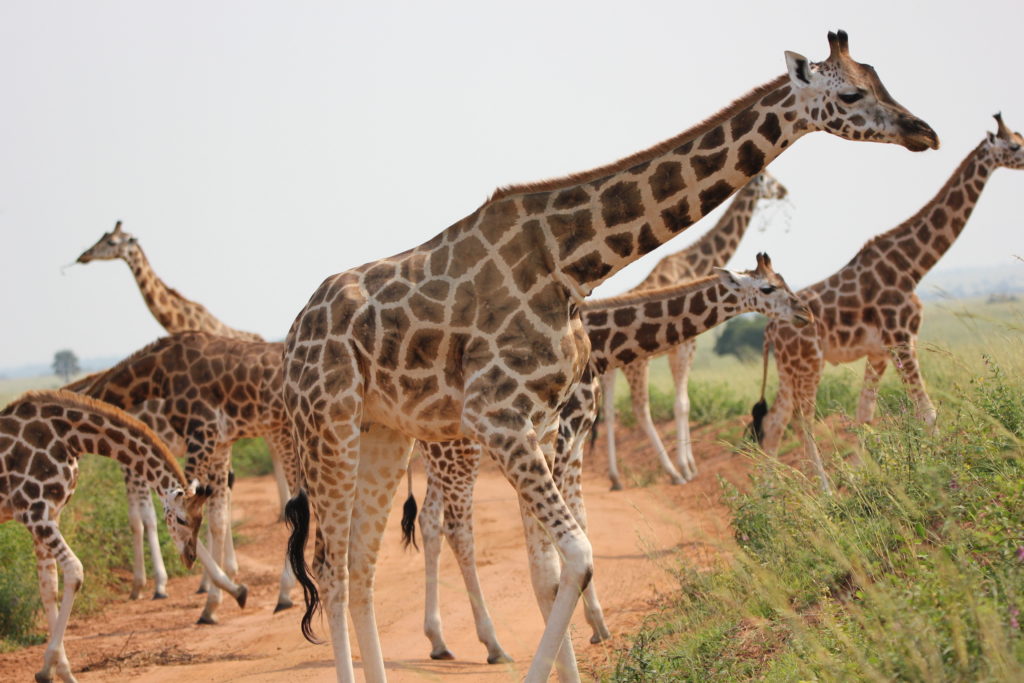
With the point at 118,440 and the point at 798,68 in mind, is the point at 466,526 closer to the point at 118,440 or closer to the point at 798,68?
the point at 118,440

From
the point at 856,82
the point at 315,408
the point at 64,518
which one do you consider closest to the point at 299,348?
the point at 315,408

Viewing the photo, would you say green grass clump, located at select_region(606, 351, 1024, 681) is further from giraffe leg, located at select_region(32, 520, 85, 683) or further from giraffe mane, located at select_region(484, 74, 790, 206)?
giraffe leg, located at select_region(32, 520, 85, 683)

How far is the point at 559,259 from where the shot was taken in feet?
20.7

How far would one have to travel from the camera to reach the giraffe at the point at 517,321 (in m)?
5.98

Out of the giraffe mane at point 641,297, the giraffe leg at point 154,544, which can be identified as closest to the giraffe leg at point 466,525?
the giraffe mane at point 641,297

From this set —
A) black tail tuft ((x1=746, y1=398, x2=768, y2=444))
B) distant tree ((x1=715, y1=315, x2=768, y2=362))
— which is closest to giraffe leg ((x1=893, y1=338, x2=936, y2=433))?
black tail tuft ((x1=746, y1=398, x2=768, y2=444))

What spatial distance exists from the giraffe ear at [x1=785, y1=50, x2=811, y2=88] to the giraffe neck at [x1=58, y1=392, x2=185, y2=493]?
21.2 ft

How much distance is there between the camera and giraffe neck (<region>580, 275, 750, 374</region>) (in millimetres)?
9234

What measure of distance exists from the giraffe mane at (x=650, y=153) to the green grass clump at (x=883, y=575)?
6.55 feet

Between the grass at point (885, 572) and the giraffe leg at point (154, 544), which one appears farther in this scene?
the giraffe leg at point (154, 544)

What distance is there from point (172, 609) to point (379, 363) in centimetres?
674

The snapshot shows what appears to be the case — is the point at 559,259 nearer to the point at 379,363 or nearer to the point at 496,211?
the point at 496,211

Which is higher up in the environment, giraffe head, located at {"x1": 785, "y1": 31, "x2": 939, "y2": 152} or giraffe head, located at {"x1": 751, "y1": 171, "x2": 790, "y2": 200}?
giraffe head, located at {"x1": 785, "y1": 31, "x2": 939, "y2": 152}

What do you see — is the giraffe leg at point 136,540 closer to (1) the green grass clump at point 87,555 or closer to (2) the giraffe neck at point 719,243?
(1) the green grass clump at point 87,555
